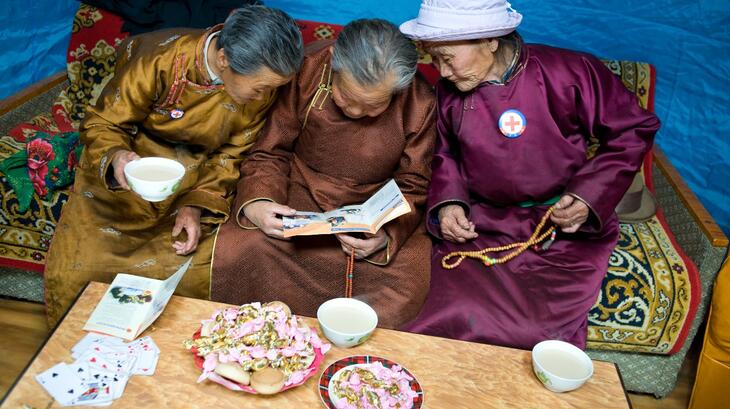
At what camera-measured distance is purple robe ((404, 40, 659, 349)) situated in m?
2.38

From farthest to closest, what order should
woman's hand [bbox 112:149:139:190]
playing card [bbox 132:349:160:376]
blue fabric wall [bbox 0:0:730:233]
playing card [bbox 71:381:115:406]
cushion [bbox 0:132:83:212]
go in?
blue fabric wall [bbox 0:0:730:233]
cushion [bbox 0:132:83:212]
woman's hand [bbox 112:149:139:190]
playing card [bbox 132:349:160:376]
playing card [bbox 71:381:115:406]

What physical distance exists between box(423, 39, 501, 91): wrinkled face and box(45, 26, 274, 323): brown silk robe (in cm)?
64

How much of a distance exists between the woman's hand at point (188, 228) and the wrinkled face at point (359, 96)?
651mm

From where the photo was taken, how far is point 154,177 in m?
2.01

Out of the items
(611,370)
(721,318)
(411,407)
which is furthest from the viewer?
(721,318)

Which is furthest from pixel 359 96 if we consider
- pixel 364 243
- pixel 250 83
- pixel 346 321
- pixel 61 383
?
pixel 61 383

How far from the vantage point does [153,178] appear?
2.00 metres

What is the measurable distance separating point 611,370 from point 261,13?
1.47m

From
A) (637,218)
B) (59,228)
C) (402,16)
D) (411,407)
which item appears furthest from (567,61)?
(59,228)

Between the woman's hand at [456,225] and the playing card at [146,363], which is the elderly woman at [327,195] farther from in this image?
the playing card at [146,363]

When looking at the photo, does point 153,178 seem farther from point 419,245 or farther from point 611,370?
point 611,370

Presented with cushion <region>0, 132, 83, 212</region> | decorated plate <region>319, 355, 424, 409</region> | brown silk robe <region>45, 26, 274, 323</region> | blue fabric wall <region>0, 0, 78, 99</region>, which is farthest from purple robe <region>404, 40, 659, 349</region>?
blue fabric wall <region>0, 0, 78, 99</region>

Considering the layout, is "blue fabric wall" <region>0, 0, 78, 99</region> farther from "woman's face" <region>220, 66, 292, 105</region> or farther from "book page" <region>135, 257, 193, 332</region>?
"book page" <region>135, 257, 193, 332</region>

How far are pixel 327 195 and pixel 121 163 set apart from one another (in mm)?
747
